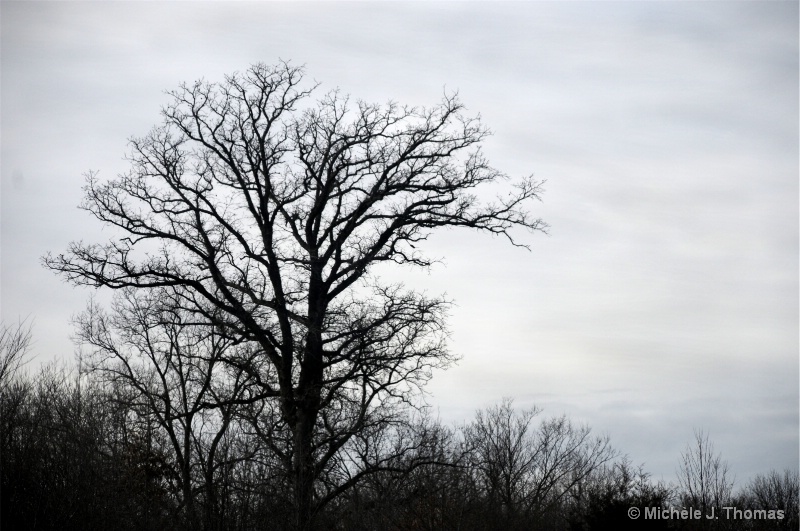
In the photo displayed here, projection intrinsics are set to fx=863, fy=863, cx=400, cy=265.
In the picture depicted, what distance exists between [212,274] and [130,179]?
3.52m

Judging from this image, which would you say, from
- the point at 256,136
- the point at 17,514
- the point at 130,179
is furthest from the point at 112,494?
the point at 256,136

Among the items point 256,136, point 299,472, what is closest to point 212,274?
point 256,136

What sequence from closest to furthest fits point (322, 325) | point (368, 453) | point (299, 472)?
point (299, 472)
point (322, 325)
point (368, 453)

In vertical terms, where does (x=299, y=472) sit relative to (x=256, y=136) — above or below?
below

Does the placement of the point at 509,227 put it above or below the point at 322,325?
above

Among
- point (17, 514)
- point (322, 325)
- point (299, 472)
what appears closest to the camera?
point (17, 514)

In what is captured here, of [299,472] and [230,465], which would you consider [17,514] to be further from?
[299,472]

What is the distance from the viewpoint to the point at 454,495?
24953 mm

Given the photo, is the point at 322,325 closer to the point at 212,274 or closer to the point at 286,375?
the point at 286,375

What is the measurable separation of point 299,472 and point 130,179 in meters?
9.45

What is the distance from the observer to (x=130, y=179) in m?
24.2

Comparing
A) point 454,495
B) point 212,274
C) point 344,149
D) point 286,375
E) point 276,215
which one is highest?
point 344,149

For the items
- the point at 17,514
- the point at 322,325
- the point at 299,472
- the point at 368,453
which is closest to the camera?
the point at 17,514

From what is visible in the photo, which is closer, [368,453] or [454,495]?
[454,495]
